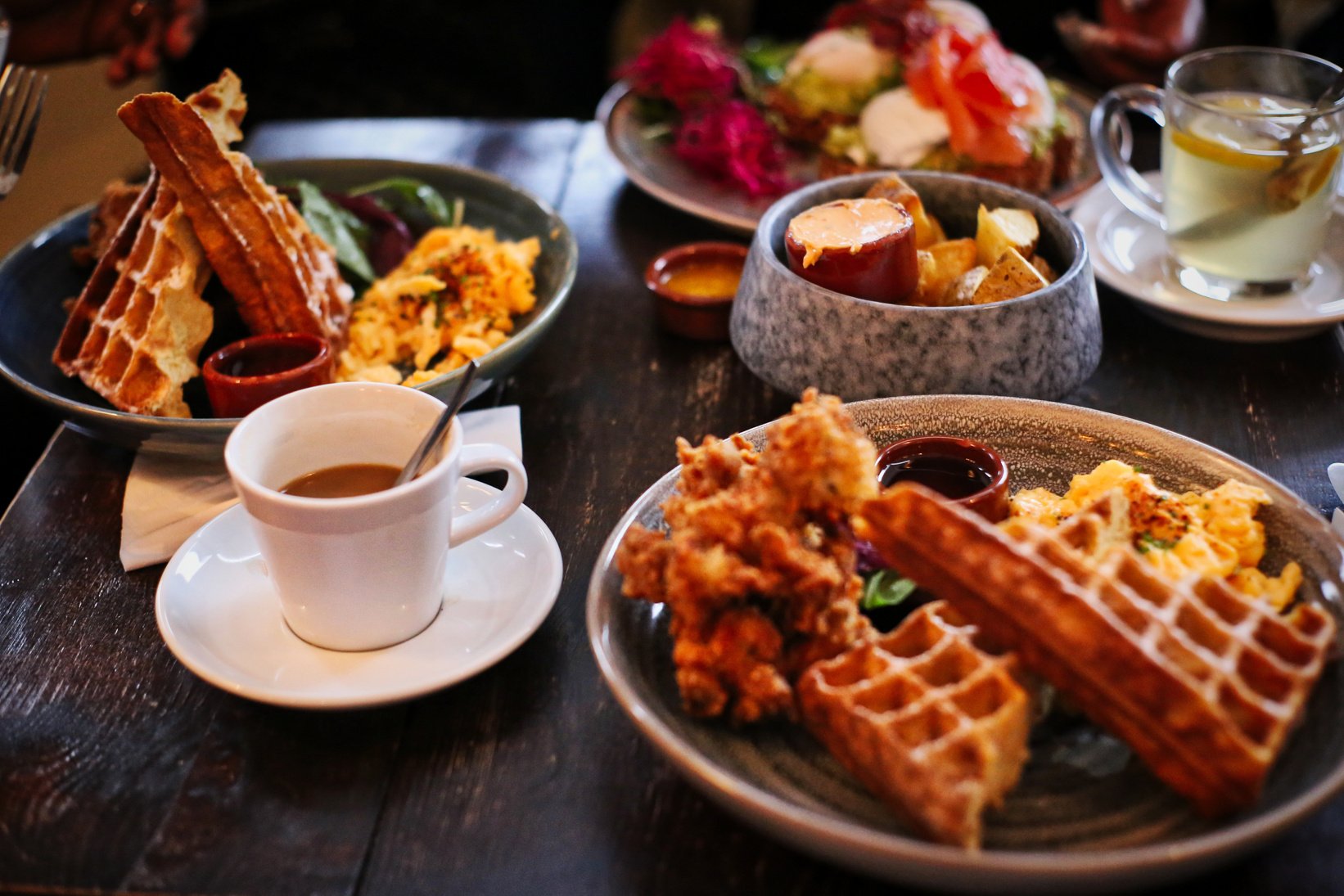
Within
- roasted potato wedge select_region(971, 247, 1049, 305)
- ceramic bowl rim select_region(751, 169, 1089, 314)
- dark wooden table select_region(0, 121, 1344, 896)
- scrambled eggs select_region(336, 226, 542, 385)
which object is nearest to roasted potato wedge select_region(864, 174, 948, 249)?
ceramic bowl rim select_region(751, 169, 1089, 314)

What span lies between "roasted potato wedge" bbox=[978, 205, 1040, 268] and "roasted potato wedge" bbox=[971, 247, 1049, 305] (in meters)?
0.06

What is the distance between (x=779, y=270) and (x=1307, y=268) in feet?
4.07

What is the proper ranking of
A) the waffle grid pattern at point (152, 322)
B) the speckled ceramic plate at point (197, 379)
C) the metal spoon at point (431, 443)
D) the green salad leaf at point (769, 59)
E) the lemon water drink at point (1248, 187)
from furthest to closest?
the green salad leaf at point (769, 59) → the lemon water drink at point (1248, 187) → the waffle grid pattern at point (152, 322) → the speckled ceramic plate at point (197, 379) → the metal spoon at point (431, 443)

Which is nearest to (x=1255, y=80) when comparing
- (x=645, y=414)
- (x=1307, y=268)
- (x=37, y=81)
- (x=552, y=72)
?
(x=1307, y=268)

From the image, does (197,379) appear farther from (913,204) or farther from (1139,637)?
(1139,637)

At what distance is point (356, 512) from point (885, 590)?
0.69 metres

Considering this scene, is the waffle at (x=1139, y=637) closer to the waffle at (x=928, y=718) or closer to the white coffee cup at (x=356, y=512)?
the waffle at (x=928, y=718)

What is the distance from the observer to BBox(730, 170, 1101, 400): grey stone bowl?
67.9 inches

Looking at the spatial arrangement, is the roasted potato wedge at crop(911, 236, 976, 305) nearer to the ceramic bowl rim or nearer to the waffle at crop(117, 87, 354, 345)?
the ceramic bowl rim

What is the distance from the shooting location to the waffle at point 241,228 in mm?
2008

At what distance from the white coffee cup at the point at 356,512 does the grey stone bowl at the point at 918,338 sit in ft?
1.88

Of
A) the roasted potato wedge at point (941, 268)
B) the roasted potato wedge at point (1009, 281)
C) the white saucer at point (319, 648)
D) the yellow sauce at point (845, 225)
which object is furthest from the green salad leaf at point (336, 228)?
the roasted potato wedge at point (1009, 281)

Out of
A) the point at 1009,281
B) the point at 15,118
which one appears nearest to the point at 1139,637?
the point at 1009,281

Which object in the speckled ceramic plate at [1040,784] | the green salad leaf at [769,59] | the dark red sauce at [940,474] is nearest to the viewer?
the speckled ceramic plate at [1040,784]
